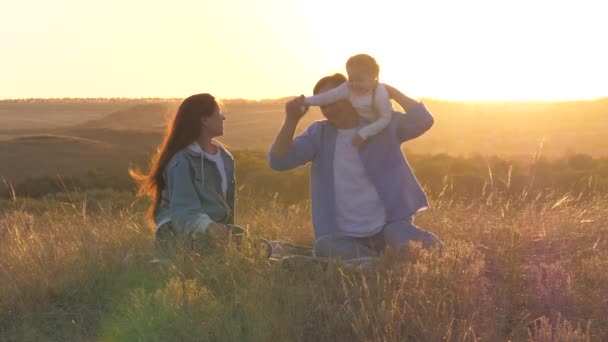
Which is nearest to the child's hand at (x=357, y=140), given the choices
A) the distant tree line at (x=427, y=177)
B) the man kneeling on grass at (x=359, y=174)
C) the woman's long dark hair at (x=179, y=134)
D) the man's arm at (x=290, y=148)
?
the man kneeling on grass at (x=359, y=174)

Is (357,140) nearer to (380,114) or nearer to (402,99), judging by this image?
(380,114)

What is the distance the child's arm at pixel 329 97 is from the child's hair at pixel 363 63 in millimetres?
152

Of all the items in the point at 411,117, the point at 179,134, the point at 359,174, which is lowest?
the point at 359,174

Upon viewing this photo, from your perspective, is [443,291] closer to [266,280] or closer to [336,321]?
[336,321]

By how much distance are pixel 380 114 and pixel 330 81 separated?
1.49ft

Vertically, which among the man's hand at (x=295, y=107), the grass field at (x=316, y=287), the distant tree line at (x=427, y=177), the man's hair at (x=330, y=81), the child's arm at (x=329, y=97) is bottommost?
the distant tree line at (x=427, y=177)

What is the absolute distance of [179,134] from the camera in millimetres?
5691

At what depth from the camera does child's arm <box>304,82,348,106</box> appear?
536cm

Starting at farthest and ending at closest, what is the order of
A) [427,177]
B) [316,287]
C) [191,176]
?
[427,177], [191,176], [316,287]

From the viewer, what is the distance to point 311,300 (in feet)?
13.0

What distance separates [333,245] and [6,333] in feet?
7.16

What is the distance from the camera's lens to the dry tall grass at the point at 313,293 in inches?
145

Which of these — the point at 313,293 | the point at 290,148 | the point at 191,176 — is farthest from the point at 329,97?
the point at 313,293

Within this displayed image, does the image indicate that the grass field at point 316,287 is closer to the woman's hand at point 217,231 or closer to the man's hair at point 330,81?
the woman's hand at point 217,231
